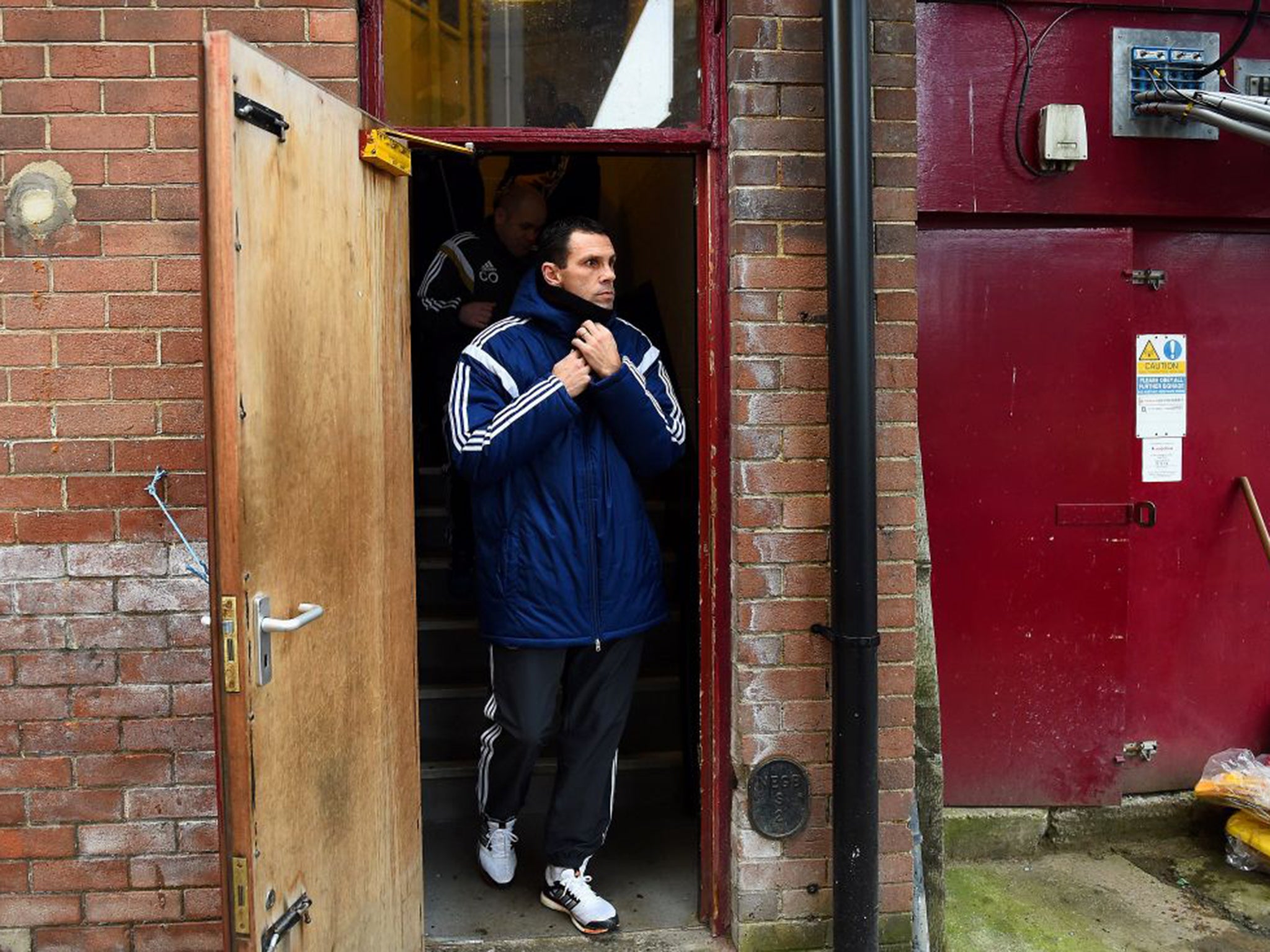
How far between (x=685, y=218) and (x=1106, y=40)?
164cm

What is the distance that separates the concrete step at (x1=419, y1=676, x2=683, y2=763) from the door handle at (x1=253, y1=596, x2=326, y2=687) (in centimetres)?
188

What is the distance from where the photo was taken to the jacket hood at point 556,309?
10.3 feet

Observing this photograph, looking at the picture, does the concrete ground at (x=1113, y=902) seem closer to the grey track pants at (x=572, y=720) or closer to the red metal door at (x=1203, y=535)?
the red metal door at (x=1203, y=535)

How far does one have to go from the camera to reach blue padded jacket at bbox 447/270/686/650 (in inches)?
120

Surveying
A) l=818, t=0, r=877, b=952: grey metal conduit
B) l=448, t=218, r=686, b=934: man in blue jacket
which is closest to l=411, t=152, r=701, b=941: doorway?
l=448, t=218, r=686, b=934: man in blue jacket

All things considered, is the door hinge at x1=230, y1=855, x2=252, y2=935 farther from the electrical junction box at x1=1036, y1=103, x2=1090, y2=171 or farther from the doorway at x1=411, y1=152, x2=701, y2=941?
the electrical junction box at x1=1036, y1=103, x2=1090, y2=171

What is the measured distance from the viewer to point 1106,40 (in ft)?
12.7

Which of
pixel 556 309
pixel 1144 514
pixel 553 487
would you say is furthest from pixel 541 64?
pixel 1144 514

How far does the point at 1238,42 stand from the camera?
360cm

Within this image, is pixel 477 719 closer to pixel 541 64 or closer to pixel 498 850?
pixel 498 850

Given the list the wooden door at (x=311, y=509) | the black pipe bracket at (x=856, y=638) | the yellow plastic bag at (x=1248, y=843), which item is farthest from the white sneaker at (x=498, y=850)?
the yellow plastic bag at (x=1248, y=843)

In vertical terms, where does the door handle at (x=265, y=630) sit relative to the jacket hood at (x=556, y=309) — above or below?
below

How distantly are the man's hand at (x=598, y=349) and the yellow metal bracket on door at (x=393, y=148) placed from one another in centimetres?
58

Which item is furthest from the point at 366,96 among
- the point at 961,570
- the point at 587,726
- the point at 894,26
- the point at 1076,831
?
the point at 1076,831
